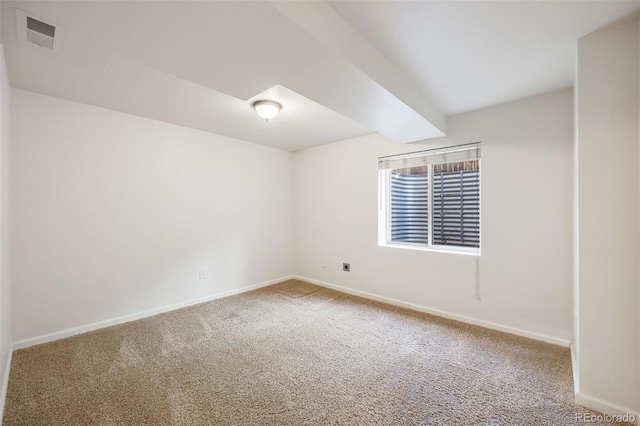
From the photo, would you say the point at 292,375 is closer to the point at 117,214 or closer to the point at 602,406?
the point at 602,406

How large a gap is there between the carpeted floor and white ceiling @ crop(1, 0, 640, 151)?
2.05 meters

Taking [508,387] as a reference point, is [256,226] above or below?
above

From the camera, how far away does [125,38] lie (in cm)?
134

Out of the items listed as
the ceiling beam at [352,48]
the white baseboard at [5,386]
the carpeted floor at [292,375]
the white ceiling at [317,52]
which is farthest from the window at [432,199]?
the white baseboard at [5,386]

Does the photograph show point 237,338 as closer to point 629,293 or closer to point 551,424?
point 551,424

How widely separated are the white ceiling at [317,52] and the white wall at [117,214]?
442 mm

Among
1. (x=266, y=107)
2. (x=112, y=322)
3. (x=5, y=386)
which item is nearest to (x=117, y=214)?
(x=112, y=322)

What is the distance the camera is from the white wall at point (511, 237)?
2311mm

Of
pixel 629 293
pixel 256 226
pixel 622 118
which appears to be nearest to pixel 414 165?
pixel 622 118

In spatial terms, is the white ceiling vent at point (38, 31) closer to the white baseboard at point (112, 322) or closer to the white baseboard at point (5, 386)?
the white baseboard at point (5, 386)

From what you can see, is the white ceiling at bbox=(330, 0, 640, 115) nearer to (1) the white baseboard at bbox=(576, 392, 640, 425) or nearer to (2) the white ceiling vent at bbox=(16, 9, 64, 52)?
(2) the white ceiling vent at bbox=(16, 9, 64, 52)

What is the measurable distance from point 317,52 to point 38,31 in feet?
4.94

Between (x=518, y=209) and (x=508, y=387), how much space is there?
1547mm

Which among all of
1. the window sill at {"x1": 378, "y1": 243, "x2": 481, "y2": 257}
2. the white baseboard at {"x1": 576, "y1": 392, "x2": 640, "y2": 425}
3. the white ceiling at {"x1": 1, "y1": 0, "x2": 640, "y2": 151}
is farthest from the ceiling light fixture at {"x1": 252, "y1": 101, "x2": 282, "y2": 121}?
the white baseboard at {"x1": 576, "y1": 392, "x2": 640, "y2": 425}
